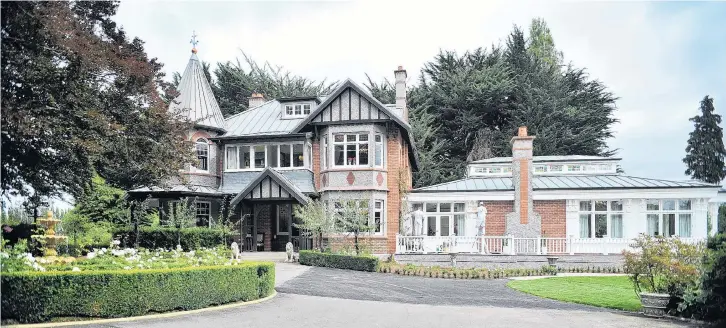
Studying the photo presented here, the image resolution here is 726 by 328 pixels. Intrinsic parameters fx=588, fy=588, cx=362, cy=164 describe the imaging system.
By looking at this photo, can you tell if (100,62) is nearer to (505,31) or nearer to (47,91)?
(47,91)

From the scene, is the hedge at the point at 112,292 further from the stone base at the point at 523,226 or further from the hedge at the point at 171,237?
the stone base at the point at 523,226

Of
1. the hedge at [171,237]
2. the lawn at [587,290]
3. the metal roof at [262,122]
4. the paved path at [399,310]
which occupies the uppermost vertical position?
the metal roof at [262,122]

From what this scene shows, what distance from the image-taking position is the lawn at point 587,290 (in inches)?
528

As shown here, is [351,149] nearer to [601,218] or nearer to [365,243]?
[365,243]

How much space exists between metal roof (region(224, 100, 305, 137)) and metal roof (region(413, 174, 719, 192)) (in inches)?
269

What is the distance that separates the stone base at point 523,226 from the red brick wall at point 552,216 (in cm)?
52

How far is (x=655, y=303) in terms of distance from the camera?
1184 centimetres

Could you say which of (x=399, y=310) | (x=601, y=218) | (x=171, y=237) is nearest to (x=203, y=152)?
(x=171, y=237)

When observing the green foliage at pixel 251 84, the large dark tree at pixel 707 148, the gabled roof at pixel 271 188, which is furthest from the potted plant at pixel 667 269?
the large dark tree at pixel 707 148

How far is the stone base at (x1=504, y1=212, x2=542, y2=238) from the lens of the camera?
2478 centimetres

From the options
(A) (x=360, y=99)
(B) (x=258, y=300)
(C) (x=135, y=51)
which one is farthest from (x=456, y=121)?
(B) (x=258, y=300)

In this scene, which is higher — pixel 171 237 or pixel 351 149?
pixel 351 149

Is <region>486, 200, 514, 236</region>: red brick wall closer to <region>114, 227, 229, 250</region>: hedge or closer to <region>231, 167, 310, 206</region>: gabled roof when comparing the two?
<region>231, 167, 310, 206</region>: gabled roof

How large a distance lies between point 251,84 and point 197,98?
1493 centimetres
